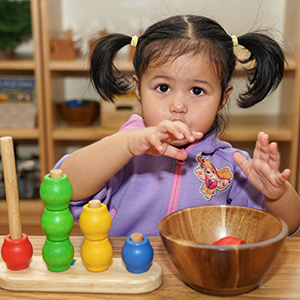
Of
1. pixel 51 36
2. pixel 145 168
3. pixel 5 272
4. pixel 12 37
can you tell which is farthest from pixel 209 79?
pixel 12 37

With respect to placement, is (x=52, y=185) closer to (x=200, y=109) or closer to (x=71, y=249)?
(x=71, y=249)

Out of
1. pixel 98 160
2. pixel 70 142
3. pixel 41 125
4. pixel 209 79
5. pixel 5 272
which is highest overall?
pixel 209 79

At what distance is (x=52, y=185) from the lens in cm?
63

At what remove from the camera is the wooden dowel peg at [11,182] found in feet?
2.07

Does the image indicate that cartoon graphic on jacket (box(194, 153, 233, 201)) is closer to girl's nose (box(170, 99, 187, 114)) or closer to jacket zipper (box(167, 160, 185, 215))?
jacket zipper (box(167, 160, 185, 215))

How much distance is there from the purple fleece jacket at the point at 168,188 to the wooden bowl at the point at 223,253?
0.31m

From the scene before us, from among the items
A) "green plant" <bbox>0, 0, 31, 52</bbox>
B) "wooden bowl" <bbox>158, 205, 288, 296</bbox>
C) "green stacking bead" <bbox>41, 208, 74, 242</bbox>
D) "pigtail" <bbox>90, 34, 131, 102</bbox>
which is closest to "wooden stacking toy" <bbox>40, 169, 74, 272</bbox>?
"green stacking bead" <bbox>41, 208, 74, 242</bbox>

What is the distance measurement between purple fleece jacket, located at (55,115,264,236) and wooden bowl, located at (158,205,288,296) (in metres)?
0.31

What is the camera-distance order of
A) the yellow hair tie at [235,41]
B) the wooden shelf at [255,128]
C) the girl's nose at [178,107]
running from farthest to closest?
the wooden shelf at [255,128] → the yellow hair tie at [235,41] → the girl's nose at [178,107]

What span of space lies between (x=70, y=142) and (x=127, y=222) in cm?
186

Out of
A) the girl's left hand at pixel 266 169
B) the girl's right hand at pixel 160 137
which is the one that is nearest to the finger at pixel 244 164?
the girl's left hand at pixel 266 169

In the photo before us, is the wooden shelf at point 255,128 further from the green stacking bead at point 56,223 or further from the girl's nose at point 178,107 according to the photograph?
the green stacking bead at point 56,223

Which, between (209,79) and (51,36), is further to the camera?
(51,36)

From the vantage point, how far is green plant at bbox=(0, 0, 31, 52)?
239 centimetres
